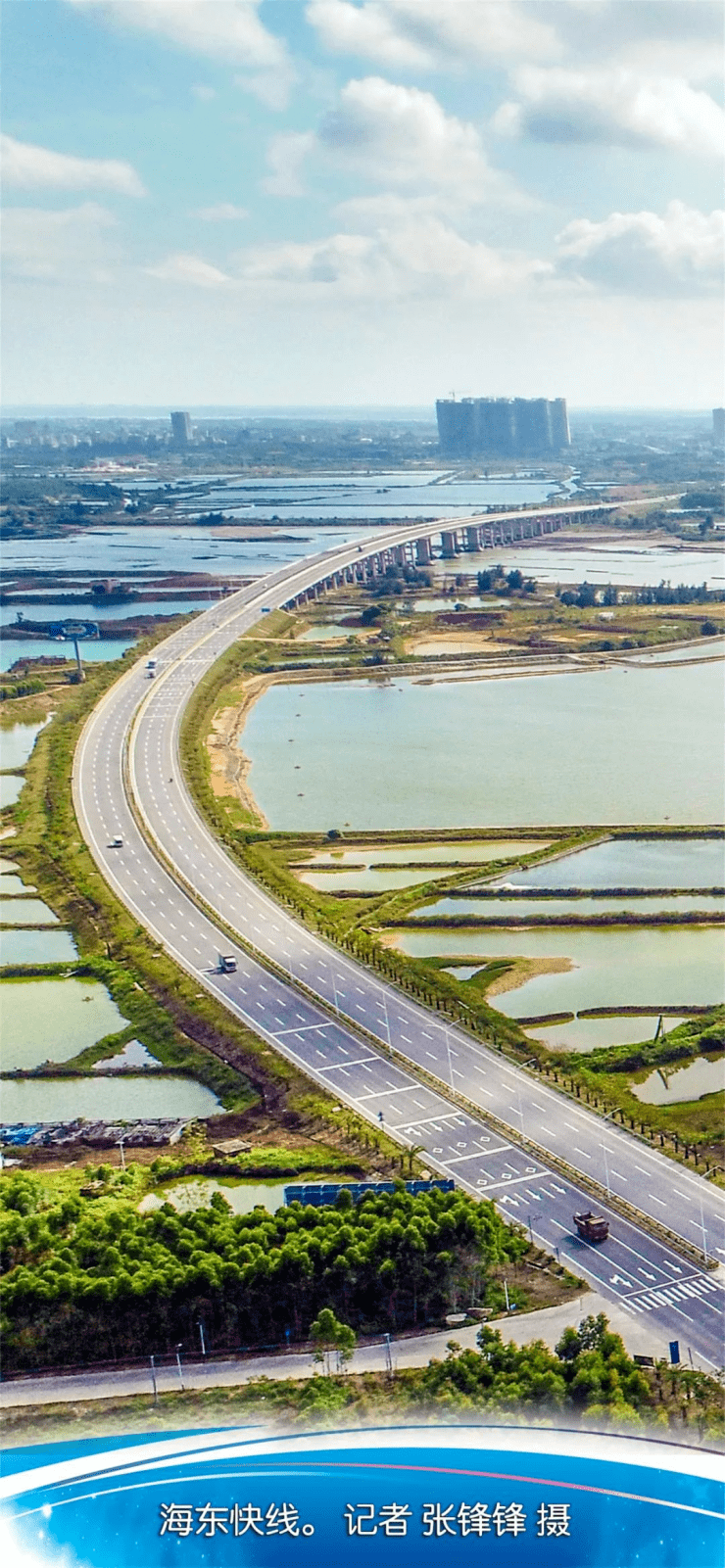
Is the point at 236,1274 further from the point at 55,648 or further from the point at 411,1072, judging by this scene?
the point at 55,648

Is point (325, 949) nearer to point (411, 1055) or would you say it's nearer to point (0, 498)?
point (411, 1055)

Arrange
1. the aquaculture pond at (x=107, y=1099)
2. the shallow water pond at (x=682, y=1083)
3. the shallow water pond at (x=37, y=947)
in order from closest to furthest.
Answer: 1. the shallow water pond at (x=682, y=1083)
2. the aquaculture pond at (x=107, y=1099)
3. the shallow water pond at (x=37, y=947)

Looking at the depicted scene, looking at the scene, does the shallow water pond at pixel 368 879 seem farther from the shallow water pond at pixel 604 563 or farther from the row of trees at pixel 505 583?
the shallow water pond at pixel 604 563

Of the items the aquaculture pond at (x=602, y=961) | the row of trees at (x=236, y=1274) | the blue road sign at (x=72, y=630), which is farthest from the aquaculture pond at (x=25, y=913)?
the blue road sign at (x=72, y=630)

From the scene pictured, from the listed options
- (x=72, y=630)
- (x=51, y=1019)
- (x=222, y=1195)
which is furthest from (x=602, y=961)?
(x=72, y=630)

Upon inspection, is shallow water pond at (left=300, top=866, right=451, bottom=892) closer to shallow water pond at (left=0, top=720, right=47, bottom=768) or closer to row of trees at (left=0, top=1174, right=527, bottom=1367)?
shallow water pond at (left=0, top=720, right=47, bottom=768)

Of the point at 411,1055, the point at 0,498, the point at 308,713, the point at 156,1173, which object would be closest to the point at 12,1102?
the point at 156,1173

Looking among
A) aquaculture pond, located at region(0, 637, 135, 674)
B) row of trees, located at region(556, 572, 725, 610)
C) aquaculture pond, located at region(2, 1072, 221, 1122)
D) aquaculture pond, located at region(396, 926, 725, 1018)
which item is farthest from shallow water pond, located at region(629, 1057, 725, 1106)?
row of trees, located at region(556, 572, 725, 610)
